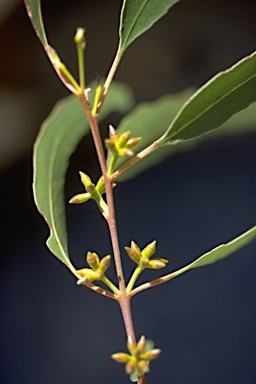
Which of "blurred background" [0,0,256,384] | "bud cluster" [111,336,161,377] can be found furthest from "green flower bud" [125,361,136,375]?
"blurred background" [0,0,256,384]

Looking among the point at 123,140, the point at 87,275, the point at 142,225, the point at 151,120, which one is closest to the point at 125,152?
the point at 123,140

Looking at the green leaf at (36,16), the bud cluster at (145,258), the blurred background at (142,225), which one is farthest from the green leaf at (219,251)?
the blurred background at (142,225)

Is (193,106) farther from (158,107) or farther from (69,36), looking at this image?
(69,36)

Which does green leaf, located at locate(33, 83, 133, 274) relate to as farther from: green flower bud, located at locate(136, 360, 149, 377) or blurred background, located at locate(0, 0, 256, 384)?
blurred background, located at locate(0, 0, 256, 384)

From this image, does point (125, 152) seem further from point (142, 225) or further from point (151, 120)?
point (142, 225)

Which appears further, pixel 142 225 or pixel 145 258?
pixel 142 225

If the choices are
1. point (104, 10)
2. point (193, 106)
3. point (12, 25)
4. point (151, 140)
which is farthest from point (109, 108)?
point (104, 10)

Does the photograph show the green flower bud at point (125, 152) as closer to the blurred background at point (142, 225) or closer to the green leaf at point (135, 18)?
the green leaf at point (135, 18)

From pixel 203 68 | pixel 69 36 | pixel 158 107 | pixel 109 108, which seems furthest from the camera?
pixel 203 68
